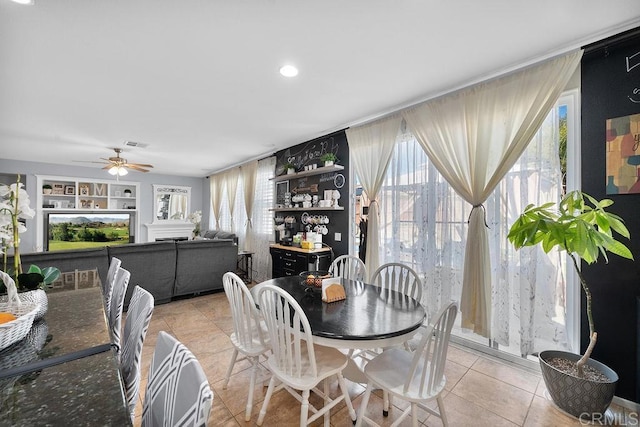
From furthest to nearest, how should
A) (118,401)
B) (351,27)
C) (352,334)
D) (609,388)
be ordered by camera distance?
(351,27)
(609,388)
(352,334)
(118,401)

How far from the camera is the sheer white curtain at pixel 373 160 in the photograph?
10.6ft

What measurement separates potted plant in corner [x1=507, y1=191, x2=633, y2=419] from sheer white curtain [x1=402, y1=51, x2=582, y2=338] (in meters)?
0.56

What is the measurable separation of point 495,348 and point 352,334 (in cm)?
198

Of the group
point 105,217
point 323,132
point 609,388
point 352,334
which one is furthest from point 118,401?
point 105,217

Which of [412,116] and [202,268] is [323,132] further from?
[202,268]

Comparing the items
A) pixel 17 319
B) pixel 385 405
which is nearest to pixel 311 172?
pixel 385 405

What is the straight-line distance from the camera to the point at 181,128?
157 inches

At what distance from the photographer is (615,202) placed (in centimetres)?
194

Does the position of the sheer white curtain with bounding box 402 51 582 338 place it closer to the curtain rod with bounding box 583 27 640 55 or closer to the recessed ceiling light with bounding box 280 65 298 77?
the curtain rod with bounding box 583 27 640 55

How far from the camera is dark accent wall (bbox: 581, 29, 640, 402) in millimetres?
1864

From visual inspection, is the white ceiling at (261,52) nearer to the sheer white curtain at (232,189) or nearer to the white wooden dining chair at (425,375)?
the white wooden dining chair at (425,375)

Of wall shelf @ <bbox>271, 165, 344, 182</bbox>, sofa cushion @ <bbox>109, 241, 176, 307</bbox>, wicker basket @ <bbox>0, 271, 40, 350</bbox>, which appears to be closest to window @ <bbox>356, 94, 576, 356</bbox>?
wall shelf @ <bbox>271, 165, 344, 182</bbox>

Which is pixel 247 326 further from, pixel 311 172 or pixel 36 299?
pixel 311 172

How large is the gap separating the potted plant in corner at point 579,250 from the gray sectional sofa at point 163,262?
410cm
